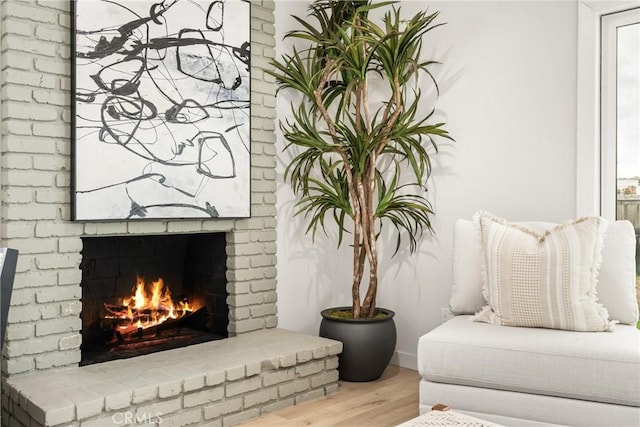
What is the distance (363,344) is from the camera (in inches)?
128

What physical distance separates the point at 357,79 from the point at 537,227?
4.26 ft

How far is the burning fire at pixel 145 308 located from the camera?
3.19 metres

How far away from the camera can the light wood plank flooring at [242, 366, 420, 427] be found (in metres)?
2.73

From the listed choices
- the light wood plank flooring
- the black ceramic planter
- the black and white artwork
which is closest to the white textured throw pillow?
the light wood plank flooring

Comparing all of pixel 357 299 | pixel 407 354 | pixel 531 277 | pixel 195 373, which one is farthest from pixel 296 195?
A: pixel 531 277

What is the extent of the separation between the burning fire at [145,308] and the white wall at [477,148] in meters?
0.70

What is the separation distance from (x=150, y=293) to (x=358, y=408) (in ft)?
4.49

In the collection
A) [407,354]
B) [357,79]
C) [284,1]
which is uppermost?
[284,1]

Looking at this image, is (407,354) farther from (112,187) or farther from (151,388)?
(112,187)

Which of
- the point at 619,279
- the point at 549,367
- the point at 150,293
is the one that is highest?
the point at 619,279

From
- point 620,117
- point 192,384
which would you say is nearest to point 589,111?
point 620,117

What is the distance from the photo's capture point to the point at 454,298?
285cm

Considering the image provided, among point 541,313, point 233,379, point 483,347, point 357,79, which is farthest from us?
point 357,79

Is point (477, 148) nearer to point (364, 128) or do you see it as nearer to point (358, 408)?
point (364, 128)
